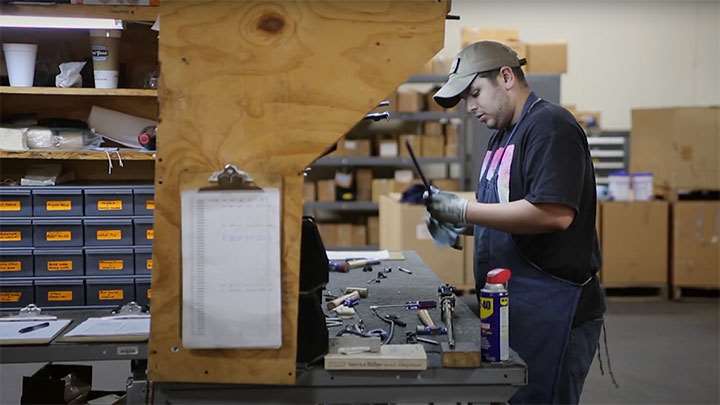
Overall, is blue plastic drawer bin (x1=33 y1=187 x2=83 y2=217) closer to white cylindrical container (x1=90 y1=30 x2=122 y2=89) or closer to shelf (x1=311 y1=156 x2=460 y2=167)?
white cylindrical container (x1=90 y1=30 x2=122 y2=89)

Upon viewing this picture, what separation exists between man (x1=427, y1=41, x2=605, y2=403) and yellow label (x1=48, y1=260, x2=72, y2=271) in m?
1.36

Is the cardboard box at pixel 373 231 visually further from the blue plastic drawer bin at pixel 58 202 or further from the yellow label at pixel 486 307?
the yellow label at pixel 486 307

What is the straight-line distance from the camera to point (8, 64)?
9.15 feet

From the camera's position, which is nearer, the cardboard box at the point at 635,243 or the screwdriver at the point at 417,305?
the screwdriver at the point at 417,305

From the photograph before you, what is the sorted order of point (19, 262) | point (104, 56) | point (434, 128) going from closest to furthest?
1. point (19, 262)
2. point (104, 56)
3. point (434, 128)

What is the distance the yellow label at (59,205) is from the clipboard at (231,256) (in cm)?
129

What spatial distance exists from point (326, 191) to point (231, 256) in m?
5.03

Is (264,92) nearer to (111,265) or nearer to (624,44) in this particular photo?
(111,265)

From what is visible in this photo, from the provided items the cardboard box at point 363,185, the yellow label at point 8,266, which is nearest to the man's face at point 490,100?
the yellow label at point 8,266

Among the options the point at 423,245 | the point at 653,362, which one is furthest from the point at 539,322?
the point at 423,245

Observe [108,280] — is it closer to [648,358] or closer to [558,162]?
[558,162]

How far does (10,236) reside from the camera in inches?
106

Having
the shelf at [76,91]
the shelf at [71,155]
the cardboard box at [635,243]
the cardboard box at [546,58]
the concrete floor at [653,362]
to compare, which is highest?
the cardboard box at [546,58]

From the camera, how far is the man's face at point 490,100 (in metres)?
2.25
